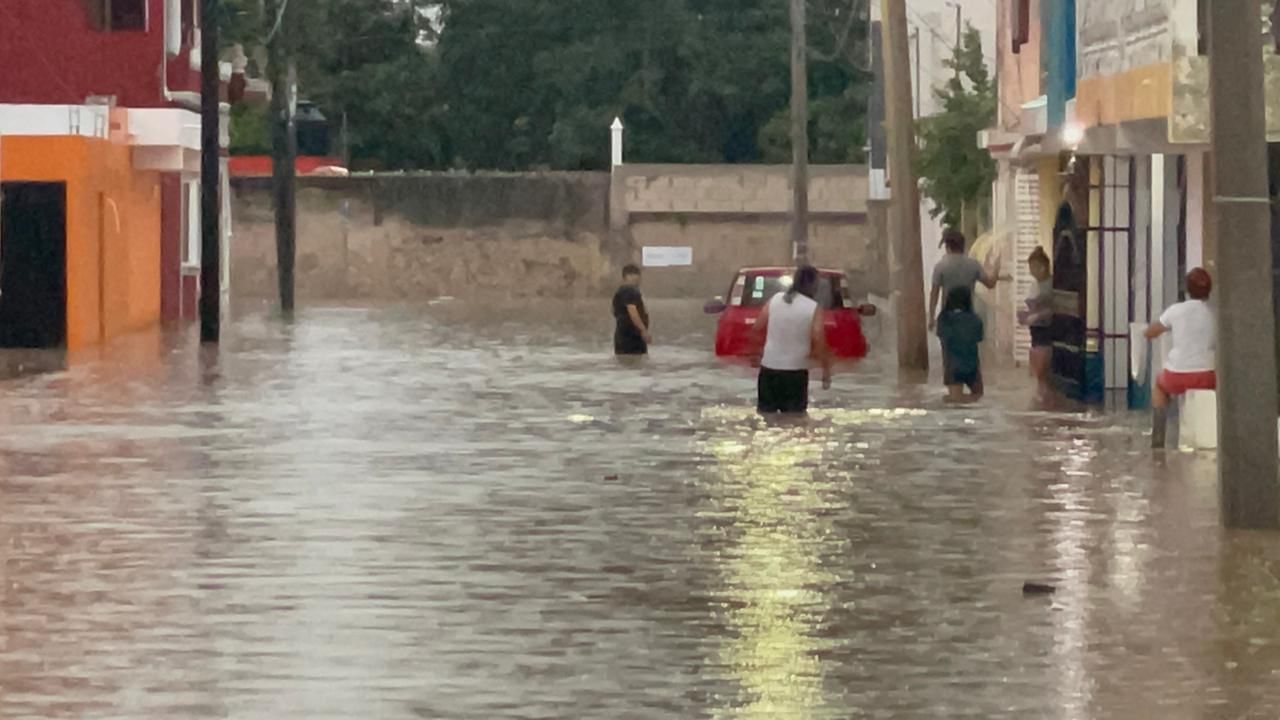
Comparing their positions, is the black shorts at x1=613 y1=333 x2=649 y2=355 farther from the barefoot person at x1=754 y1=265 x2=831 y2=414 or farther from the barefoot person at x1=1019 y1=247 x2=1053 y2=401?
the barefoot person at x1=754 y1=265 x2=831 y2=414

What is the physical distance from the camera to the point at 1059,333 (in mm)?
33469

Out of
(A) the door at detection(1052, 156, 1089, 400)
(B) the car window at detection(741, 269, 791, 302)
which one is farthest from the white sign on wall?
(A) the door at detection(1052, 156, 1089, 400)

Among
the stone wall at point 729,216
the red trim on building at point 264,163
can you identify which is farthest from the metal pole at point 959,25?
the red trim on building at point 264,163

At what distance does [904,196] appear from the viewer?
37.2 metres

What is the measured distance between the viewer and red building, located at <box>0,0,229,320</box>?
4709cm

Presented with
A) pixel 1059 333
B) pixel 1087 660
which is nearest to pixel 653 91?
pixel 1059 333

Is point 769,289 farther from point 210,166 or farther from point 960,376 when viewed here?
point 960,376

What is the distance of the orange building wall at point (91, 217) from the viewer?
4200cm

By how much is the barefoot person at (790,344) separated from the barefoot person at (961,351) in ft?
8.08

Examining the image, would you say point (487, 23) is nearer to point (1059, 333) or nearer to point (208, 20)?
point (208, 20)

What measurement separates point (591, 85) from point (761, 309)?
174ft

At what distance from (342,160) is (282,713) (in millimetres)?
85829

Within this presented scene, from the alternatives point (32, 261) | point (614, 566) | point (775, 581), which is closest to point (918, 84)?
point (32, 261)

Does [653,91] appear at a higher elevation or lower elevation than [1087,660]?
higher
